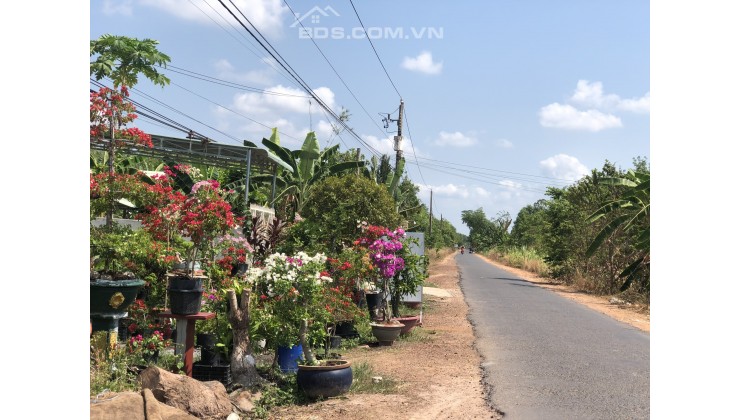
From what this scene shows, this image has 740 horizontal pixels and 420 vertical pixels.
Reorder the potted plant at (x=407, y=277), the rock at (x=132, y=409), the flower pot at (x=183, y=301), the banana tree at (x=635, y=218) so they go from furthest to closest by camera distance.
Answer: the banana tree at (x=635, y=218) < the potted plant at (x=407, y=277) < the flower pot at (x=183, y=301) < the rock at (x=132, y=409)

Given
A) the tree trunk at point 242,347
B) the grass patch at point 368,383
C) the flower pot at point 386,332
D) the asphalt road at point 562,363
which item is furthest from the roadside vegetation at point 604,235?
the tree trunk at point 242,347

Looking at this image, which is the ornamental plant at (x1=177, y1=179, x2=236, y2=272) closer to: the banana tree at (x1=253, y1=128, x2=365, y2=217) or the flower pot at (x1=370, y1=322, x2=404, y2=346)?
the flower pot at (x1=370, y1=322, x2=404, y2=346)

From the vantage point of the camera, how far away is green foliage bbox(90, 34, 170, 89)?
12.1 m

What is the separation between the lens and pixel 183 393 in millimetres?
5898

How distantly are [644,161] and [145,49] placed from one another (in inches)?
1620

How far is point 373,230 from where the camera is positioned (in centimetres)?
1206

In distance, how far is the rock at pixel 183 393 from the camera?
5797 millimetres

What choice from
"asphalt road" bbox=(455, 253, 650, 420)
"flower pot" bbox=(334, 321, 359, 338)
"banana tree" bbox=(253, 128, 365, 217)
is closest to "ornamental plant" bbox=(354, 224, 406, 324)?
"flower pot" bbox=(334, 321, 359, 338)

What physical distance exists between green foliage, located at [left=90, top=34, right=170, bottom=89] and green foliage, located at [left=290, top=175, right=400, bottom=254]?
12.5ft

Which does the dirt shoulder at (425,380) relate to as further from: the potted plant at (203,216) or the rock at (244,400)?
the potted plant at (203,216)

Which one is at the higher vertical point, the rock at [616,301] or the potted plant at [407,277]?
the potted plant at [407,277]

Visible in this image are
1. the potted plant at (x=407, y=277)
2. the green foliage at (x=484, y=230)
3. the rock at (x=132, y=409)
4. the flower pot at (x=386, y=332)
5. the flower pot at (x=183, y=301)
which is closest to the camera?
the rock at (x=132, y=409)

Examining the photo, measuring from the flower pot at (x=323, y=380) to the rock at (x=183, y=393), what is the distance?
1.13 m

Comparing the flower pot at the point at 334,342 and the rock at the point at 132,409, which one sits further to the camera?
the flower pot at the point at 334,342
